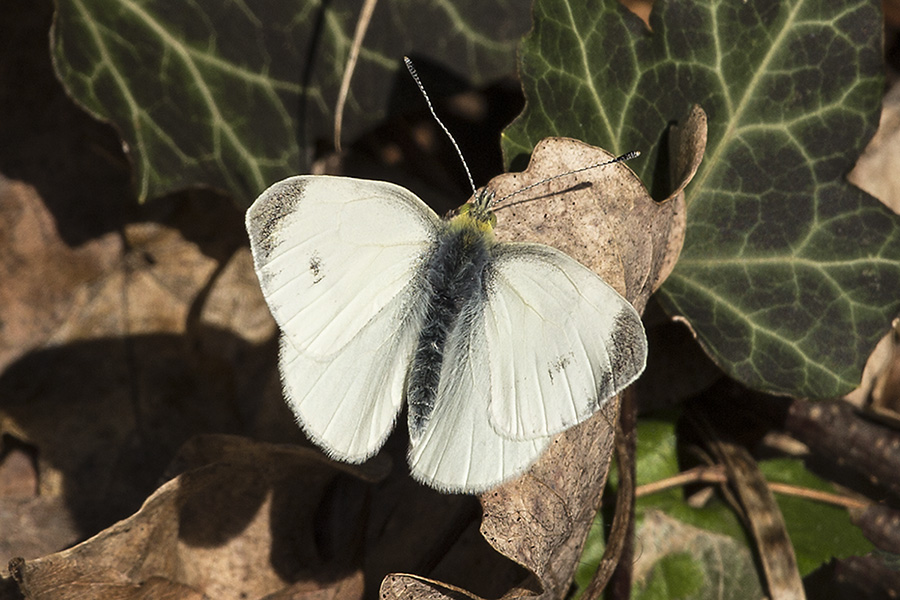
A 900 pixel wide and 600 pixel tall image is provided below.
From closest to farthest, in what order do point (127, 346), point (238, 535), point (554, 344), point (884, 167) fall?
1. point (554, 344)
2. point (238, 535)
3. point (127, 346)
4. point (884, 167)

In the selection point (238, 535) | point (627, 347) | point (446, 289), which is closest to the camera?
point (627, 347)

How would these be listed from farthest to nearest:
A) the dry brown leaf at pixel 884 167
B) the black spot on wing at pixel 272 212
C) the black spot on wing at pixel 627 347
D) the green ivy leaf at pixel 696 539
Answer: the dry brown leaf at pixel 884 167 < the green ivy leaf at pixel 696 539 < the black spot on wing at pixel 272 212 < the black spot on wing at pixel 627 347

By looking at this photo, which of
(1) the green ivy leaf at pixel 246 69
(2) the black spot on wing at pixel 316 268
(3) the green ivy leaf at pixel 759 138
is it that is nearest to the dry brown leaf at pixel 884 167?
(3) the green ivy leaf at pixel 759 138

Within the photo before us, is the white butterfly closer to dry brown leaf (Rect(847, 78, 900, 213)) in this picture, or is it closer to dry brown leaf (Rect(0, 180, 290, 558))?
dry brown leaf (Rect(0, 180, 290, 558))

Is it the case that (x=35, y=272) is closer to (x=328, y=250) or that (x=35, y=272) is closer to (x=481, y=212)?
(x=328, y=250)

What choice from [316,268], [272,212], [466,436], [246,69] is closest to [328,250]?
[316,268]

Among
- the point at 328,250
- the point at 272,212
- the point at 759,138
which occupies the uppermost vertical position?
the point at 759,138

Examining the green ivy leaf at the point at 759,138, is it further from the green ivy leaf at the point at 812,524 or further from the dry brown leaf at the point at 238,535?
the dry brown leaf at the point at 238,535
